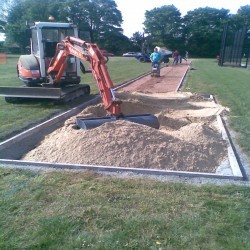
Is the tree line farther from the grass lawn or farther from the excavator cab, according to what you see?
the grass lawn

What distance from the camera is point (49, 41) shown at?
11.1 meters

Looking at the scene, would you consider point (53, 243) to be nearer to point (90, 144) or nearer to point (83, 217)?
point (83, 217)

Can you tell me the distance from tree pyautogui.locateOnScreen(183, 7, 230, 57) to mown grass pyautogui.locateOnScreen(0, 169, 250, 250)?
73900mm

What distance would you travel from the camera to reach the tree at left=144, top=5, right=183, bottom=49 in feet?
255

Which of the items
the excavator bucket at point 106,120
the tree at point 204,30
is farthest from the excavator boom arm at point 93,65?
the tree at point 204,30

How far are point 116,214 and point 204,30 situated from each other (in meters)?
79.5

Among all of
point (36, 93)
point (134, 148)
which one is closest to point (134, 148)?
point (134, 148)

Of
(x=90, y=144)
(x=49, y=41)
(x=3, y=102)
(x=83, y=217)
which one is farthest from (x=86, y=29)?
(x=83, y=217)

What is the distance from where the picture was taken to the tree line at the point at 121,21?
74938mm

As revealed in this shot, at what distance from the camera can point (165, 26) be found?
268ft

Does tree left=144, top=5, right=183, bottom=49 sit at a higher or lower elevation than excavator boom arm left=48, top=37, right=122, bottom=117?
higher

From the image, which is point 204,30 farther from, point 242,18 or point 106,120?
point 106,120

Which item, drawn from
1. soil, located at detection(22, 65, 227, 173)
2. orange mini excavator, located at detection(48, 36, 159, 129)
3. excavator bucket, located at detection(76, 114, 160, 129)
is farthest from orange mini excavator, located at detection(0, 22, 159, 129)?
soil, located at detection(22, 65, 227, 173)

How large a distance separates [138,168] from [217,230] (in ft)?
6.42
